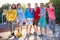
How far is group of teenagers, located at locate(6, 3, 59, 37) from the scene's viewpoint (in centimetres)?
570

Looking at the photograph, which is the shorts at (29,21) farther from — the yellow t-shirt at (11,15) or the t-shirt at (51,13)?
the t-shirt at (51,13)

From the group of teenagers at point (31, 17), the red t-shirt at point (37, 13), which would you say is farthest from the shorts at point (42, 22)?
the red t-shirt at point (37, 13)

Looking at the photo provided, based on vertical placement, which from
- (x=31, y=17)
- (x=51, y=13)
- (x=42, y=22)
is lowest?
(x=42, y=22)

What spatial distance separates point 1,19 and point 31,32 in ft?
2.80

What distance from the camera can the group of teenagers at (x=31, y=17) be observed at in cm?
570

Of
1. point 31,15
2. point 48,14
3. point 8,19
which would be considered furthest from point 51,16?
point 8,19

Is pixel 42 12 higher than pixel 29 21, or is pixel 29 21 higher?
pixel 42 12

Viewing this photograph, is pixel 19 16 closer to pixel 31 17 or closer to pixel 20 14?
pixel 20 14

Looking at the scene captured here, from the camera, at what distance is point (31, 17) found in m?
5.73

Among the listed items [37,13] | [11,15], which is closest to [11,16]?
[11,15]

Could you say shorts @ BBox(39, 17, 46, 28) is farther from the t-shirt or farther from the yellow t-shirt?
the yellow t-shirt

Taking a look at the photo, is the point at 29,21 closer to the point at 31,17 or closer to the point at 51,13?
the point at 31,17

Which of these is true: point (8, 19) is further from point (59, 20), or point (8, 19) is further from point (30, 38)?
point (59, 20)

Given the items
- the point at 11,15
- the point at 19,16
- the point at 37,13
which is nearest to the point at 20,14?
the point at 19,16
